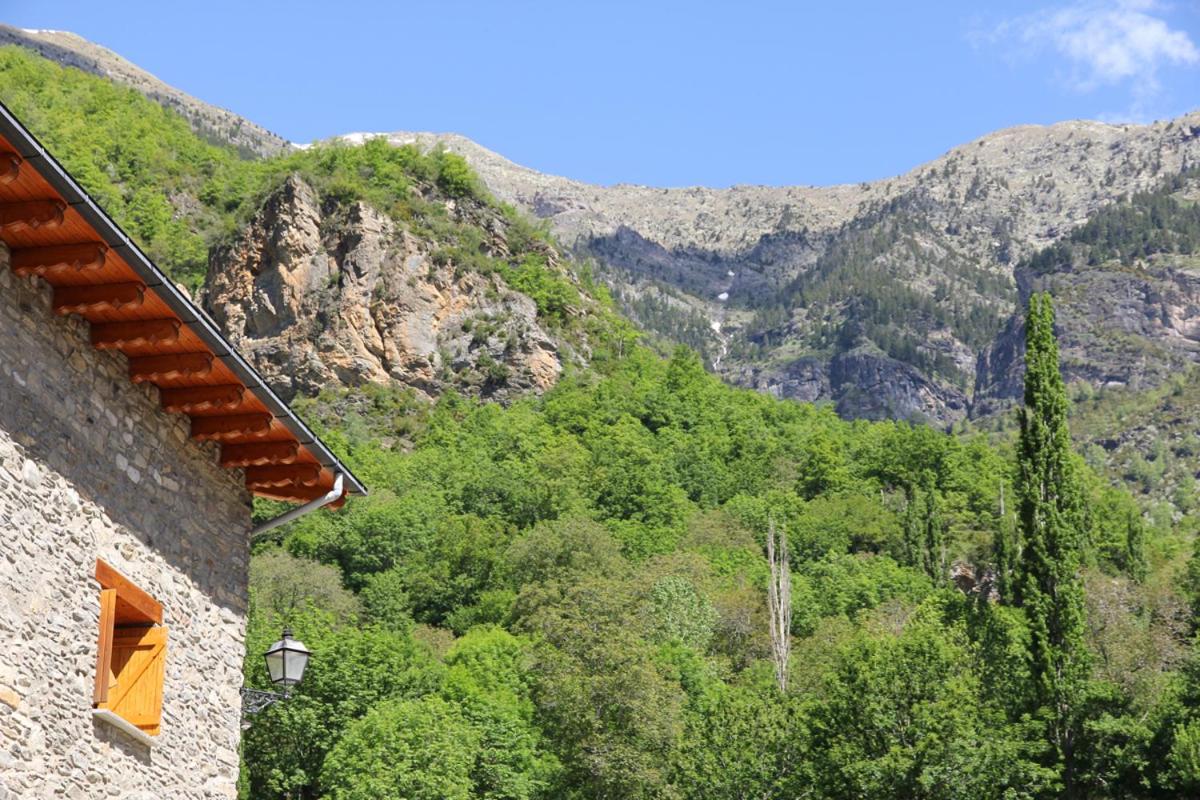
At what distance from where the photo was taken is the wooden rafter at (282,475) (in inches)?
513

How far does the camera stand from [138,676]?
35.9 feet

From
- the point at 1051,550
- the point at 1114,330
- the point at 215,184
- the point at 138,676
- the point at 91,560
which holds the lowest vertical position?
the point at 138,676

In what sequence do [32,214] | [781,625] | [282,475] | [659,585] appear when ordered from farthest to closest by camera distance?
[659,585]
[781,625]
[282,475]
[32,214]

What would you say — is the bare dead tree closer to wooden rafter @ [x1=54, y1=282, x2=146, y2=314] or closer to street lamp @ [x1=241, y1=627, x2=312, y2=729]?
street lamp @ [x1=241, y1=627, x2=312, y2=729]

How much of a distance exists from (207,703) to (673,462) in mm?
62239

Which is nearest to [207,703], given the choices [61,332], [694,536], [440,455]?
[61,332]

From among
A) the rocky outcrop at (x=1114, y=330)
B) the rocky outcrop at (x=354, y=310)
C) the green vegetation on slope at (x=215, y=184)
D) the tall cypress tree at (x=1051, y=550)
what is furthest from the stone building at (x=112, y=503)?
the rocky outcrop at (x=1114, y=330)

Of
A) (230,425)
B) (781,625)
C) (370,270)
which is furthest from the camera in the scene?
(370,270)

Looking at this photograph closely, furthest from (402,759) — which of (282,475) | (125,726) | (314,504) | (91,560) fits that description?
(91,560)

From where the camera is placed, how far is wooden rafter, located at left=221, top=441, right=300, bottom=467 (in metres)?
12.6

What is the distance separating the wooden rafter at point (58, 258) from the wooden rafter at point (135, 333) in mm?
892

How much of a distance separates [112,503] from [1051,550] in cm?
2882

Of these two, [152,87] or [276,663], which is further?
[152,87]

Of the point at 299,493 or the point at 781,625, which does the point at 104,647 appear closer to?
the point at 299,493
